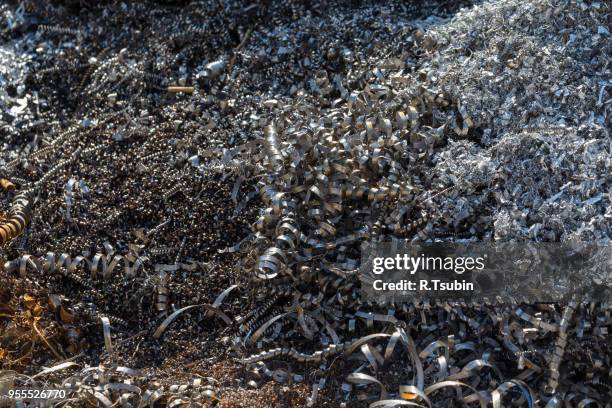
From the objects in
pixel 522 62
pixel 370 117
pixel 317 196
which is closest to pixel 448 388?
pixel 317 196

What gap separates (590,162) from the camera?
2.68 meters

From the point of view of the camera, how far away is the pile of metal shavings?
8.33ft

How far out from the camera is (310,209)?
281 cm

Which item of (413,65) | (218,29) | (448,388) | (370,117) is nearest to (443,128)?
(370,117)

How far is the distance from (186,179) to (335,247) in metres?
0.71

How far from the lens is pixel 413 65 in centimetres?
332

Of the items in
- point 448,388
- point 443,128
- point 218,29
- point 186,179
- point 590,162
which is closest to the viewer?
point 448,388

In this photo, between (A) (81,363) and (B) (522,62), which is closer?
(A) (81,363)

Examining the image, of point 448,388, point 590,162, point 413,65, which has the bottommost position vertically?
point 448,388

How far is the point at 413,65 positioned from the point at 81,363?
1650 millimetres

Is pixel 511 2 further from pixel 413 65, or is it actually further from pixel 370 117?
pixel 370 117

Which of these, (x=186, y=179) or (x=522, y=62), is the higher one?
(x=522, y=62)

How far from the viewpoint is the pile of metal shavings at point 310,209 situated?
2.54 meters

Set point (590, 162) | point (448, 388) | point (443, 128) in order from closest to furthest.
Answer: point (448, 388), point (590, 162), point (443, 128)
